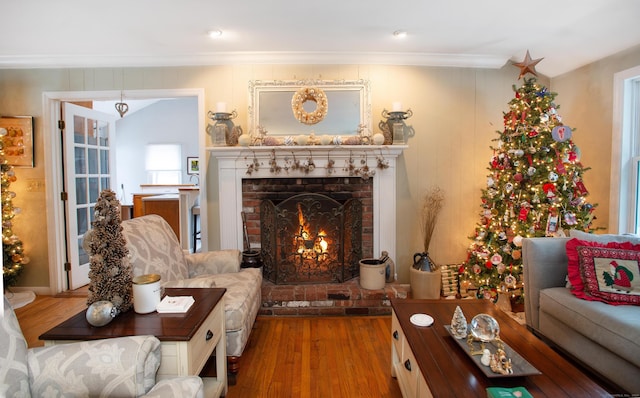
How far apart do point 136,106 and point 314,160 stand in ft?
15.7

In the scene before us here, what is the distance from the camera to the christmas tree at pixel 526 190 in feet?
9.37

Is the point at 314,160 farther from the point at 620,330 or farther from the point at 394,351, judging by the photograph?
the point at 620,330

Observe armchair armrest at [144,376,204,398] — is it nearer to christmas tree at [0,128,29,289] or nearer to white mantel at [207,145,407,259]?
white mantel at [207,145,407,259]

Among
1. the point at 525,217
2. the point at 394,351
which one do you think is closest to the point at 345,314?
the point at 394,351

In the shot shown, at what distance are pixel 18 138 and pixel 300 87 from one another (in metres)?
2.90

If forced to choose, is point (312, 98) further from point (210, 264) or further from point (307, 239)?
point (210, 264)

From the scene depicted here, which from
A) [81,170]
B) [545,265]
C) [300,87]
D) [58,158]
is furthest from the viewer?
[81,170]

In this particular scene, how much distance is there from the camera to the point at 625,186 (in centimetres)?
292

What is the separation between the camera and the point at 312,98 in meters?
3.29

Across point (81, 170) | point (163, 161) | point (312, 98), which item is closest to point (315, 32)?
point (312, 98)

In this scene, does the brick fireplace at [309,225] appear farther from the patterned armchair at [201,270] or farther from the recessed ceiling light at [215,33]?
the recessed ceiling light at [215,33]

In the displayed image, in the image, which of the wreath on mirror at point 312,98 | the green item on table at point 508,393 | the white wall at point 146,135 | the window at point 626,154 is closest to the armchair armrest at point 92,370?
the green item on table at point 508,393

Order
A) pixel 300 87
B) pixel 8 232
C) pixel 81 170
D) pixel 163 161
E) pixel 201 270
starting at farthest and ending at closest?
pixel 163 161
pixel 81 170
pixel 300 87
pixel 8 232
pixel 201 270

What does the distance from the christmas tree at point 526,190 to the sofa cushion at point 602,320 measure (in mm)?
837
